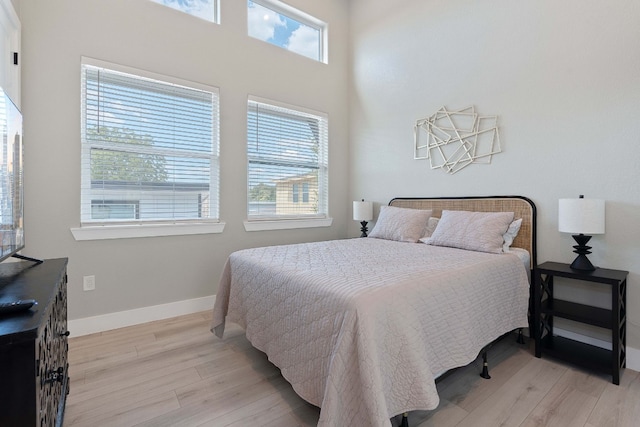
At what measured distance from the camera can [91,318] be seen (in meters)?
2.56

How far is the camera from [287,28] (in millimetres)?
3793

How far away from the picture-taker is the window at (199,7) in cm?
297

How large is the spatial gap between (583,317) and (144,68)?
3900mm

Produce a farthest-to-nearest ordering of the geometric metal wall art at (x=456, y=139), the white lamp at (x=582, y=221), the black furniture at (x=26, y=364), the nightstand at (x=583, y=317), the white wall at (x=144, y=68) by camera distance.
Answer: the geometric metal wall art at (x=456, y=139) < the white wall at (x=144, y=68) < the white lamp at (x=582, y=221) < the nightstand at (x=583, y=317) < the black furniture at (x=26, y=364)

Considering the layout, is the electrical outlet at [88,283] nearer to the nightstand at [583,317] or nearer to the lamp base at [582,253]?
the nightstand at [583,317]

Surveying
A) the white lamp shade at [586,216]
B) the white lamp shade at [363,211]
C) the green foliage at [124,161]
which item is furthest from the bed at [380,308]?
the green foliage at [124,161]

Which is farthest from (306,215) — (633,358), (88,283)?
(633,358)

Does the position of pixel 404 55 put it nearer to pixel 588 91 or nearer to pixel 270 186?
pixel 588 91

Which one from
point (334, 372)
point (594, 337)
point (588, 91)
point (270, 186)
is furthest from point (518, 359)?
point (270, 186)

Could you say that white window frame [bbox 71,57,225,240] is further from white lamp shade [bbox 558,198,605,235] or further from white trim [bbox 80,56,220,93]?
white lamp shade [bbox 558,198,605,235]

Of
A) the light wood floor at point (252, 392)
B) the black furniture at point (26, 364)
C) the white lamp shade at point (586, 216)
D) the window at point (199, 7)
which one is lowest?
the light wood floor at point (252, 392)

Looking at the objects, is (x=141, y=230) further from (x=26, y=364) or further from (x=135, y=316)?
(x=26, y=364)

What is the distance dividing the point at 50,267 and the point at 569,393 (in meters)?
2.83

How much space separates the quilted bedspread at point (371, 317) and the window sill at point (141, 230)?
92cm
